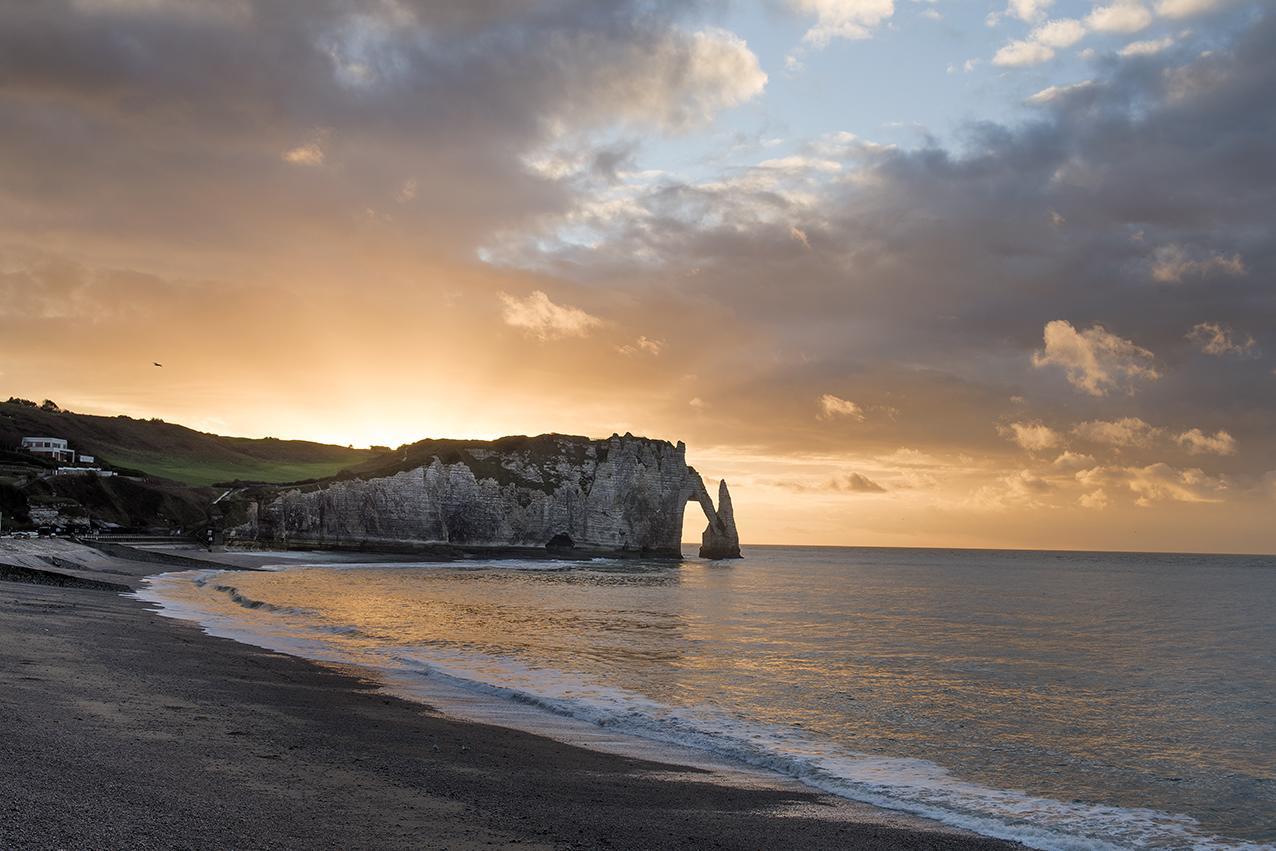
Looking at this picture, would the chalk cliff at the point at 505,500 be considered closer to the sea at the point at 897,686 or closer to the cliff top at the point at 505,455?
the cliff top at the point at 505,455

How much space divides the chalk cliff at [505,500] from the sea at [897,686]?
2422 inches

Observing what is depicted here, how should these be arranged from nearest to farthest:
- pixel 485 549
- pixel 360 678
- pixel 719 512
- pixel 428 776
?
pixel 428 776, pixel 360 678, pixel 485 549, pixel 719 512

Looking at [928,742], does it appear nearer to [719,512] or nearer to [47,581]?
[47,581]

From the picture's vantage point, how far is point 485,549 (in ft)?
385

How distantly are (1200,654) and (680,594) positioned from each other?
3310 centimetres

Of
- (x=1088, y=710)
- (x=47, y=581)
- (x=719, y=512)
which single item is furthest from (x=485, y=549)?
(x=1088, y=710)

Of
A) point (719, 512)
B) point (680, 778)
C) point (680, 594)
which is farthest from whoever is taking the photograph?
point (719, 512)

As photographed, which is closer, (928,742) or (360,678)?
(928,742)

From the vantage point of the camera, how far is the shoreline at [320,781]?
24.6 ft

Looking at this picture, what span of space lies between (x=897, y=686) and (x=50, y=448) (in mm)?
177443

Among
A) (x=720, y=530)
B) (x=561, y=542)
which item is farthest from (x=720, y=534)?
(x=561, y=542)

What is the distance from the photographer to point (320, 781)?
9.52m

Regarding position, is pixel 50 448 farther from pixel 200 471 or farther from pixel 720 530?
pixel 720 530

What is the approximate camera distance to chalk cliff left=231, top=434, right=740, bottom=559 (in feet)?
373
